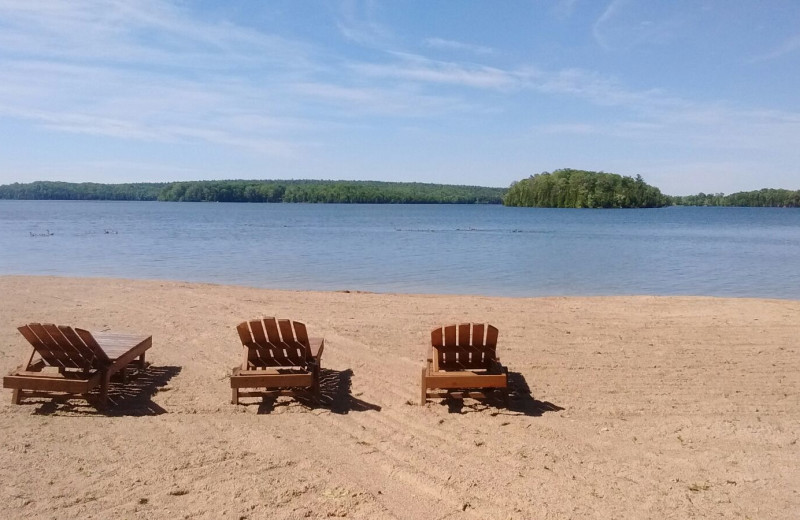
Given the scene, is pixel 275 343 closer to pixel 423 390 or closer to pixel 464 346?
pixel 423 390

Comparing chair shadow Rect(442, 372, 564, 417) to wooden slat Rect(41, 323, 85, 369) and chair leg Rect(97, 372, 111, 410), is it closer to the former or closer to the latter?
chair leg Rect(97, 372, 111, 410)

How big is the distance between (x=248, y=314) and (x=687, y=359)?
7.70 meters

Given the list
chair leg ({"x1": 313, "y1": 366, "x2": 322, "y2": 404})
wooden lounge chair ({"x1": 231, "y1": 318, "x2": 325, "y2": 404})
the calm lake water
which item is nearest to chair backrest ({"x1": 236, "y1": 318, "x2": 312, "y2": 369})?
wooden lounge chair ({"x1": 231, "y1": 318, "x2": 325, "y2": 404})

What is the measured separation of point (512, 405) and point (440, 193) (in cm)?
17971

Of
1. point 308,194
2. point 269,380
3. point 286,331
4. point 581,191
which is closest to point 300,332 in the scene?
point 286,331

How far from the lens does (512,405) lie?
274 inches

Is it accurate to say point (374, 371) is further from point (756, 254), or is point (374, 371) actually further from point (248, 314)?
point (756, 254)

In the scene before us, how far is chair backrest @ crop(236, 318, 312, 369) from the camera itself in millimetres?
6992

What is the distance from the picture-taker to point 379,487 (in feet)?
15.8

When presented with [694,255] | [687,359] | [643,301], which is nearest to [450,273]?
[643,301]

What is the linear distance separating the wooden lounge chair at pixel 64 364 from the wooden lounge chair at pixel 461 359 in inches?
134

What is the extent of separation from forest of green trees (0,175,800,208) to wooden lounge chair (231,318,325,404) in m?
124

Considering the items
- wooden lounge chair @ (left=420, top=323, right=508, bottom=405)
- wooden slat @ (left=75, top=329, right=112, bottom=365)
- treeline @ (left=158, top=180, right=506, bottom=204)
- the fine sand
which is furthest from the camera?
treeline @ (left=158, top=180, right=506, bottom=204)

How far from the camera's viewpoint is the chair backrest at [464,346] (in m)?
7.12
